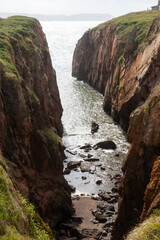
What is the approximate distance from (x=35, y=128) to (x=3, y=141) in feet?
18.2

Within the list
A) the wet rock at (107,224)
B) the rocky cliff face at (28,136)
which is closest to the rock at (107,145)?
the rocky cliff face at (28,136)

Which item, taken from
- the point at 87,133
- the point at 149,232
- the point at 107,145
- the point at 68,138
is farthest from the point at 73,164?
the point at 149,232

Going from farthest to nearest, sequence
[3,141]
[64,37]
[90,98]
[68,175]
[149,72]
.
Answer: [64,37], [90,98], [149,72], [68,175], [3,141]

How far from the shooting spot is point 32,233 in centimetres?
1141

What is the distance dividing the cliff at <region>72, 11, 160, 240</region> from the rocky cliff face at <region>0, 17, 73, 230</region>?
17.5ft

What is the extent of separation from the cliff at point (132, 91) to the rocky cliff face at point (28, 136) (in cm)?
534

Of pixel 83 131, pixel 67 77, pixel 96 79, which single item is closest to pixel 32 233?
pixel 83 131

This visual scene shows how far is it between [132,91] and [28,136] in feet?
76.4

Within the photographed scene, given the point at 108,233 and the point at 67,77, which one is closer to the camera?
the point at 108,233

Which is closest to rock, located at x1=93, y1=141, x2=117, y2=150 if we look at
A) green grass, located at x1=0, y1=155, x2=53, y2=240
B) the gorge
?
the gorge

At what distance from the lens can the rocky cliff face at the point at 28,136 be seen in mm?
17062

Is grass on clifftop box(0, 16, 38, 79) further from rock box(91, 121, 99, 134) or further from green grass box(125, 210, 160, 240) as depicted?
rock box(91, 121, 99, 134)

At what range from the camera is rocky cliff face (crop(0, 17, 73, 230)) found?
56.0ft

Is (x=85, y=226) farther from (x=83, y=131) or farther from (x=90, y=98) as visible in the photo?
(x=90, y=98)
